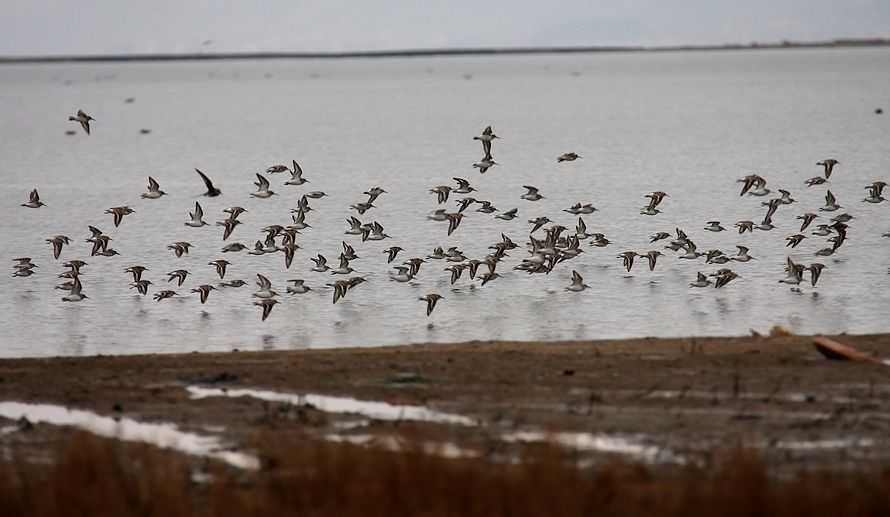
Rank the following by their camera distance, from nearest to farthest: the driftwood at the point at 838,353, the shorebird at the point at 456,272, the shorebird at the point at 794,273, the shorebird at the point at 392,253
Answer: the driftwood at the point at 838,353
the shorebird at the point at 794,273
the shorebird at the point at 456,272
the shorebird at the point at 392,253

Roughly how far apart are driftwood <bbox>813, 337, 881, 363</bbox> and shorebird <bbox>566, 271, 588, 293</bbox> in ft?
41.0

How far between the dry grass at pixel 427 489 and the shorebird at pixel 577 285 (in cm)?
1787

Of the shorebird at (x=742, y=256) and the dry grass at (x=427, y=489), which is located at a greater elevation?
the shorebird at (x=742, y=256)

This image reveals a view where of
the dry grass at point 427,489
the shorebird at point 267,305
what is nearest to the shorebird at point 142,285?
the shorebird at point 267,305

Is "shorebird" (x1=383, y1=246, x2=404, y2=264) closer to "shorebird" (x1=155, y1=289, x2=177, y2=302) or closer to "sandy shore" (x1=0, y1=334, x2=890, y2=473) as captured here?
"shorebird" (x1=155, y1=289, x2=177, y2=302)

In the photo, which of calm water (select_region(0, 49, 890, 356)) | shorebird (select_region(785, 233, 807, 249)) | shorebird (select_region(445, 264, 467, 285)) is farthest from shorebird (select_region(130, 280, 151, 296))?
shorebird (select_region(785, 233, 807, 249))

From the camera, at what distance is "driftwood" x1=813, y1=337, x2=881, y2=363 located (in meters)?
16.7

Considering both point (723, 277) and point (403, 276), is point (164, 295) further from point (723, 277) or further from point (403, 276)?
point (723, 277)

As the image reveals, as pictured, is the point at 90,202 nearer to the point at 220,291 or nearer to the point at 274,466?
the point at 220,291

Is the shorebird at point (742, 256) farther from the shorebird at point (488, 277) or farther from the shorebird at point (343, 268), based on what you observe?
the shorebird at point (343, 268)

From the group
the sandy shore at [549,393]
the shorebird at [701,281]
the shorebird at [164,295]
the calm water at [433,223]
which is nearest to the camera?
the sandy shore at [549,393]

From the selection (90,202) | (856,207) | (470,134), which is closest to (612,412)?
(856,207)

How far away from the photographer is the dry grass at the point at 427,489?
10.6 meters

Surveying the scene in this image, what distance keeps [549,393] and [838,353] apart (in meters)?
3.87
